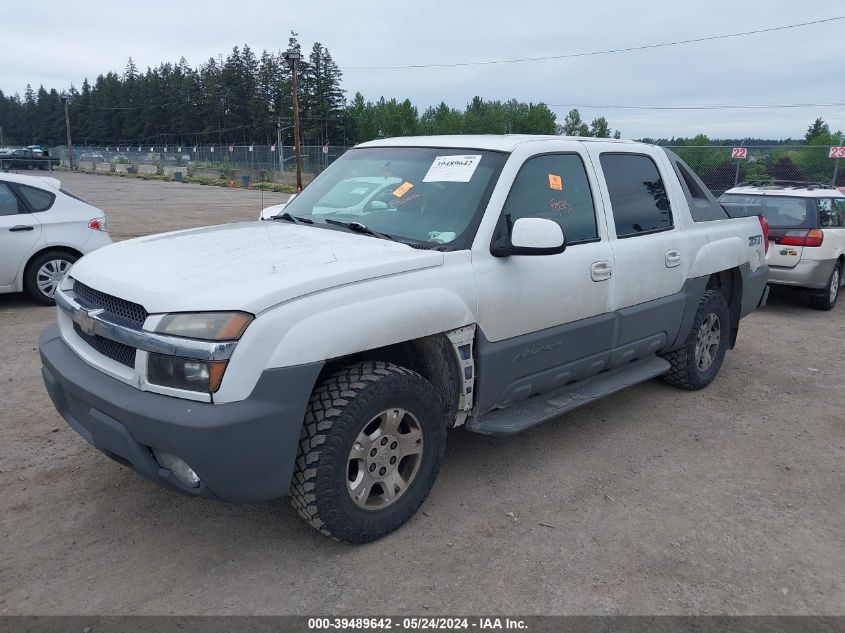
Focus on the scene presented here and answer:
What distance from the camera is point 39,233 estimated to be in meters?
7.55

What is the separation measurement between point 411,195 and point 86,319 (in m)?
1.79

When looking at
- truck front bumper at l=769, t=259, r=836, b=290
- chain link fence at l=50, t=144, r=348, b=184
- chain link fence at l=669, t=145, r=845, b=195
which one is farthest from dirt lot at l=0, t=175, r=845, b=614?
chain link fence at l=50, t=144, r=348, b=184

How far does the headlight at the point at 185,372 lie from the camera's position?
2.63 meters

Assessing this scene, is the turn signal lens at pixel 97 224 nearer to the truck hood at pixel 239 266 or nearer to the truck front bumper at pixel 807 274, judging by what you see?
the truck hood at pixel 239 266

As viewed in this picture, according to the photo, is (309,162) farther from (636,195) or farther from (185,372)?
(185,372)

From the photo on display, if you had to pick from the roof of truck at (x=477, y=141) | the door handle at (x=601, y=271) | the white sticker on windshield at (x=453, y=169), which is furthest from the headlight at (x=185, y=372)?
the door handle at (x=601, y=271)

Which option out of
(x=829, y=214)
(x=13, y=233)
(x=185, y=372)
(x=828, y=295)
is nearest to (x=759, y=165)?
(x=829, y=214)

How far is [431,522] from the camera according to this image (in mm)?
3434

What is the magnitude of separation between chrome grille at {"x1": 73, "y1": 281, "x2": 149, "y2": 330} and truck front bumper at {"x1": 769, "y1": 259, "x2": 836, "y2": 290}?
8.10 m

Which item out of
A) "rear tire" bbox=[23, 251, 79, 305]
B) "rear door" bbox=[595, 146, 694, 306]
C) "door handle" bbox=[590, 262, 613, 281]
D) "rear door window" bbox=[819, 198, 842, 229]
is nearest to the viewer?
"door handle" bbox=[590, 262, 613, 281]

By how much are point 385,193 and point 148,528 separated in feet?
7.18

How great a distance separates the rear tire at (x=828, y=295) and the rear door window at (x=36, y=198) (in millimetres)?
9451

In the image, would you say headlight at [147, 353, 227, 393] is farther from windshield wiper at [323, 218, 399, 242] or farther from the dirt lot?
windshield wiper at [323, 218, 399, 242]

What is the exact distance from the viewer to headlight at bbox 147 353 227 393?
2.63m
